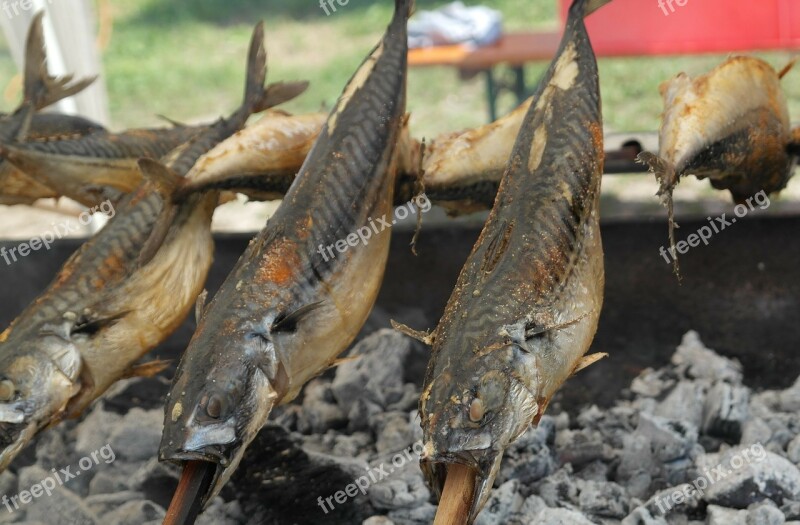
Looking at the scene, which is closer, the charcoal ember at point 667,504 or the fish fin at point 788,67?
the charcoal ember at point 667,504

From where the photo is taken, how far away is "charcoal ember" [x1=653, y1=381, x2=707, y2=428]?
3363mm

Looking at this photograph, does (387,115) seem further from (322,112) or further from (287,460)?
(287,460)

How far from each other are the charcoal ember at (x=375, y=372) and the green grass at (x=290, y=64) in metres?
5.63

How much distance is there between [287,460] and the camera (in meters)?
3.31

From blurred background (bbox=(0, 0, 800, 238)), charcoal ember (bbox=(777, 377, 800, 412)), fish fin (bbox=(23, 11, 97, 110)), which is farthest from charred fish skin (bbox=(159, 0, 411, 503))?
blurred background (bbox=(0, 0, 800, 238))

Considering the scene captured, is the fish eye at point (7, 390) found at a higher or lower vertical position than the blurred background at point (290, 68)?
higher

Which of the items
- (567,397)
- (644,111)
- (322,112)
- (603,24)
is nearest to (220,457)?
(322,112)

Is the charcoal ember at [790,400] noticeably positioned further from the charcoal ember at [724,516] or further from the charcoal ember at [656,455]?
the charcoal ember at [724,516]

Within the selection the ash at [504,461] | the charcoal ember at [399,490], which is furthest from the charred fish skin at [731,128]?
the charcoal ember at [399,490]

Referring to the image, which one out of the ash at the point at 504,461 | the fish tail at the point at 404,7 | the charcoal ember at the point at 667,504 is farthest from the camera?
the fish tail at the point at 404,7

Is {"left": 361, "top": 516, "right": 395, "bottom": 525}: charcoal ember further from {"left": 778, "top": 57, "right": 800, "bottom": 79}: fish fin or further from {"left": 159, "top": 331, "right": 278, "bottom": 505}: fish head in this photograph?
{"left": 778, "top": 57, "right": 800, "bottom": 79}: fish fin

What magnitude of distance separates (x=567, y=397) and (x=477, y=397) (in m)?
1.75

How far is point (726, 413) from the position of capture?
3.26m

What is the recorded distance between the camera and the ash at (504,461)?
2.87 meters
